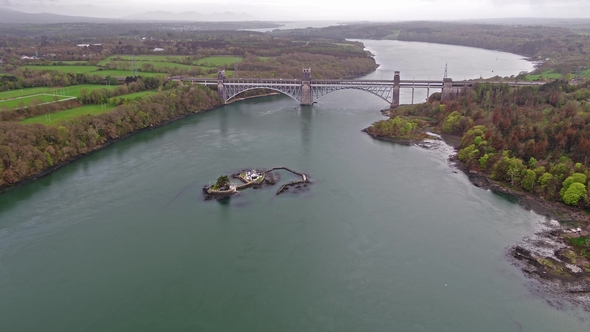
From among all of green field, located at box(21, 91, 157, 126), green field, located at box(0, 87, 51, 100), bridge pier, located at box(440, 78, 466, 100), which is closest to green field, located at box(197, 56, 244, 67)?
green field, located at box(21, 91, 157, 126)

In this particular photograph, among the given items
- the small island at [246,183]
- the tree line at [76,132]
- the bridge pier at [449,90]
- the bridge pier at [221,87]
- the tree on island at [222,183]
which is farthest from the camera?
the bridge pier at [221,87]

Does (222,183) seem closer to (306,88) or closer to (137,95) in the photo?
(137,95)

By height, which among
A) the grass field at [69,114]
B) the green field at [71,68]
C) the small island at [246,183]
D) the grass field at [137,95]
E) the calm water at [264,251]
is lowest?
the calm water at [264,251]

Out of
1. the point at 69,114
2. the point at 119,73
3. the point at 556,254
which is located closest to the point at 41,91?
the point at 69,114

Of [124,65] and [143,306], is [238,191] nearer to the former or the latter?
[143,306]

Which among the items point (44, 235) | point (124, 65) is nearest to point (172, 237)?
point (44, 235)

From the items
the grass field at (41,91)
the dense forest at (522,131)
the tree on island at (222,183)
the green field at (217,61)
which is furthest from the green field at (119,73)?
the tree on island at (222,183)

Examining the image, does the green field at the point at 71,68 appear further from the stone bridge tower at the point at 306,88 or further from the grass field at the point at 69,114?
the stone bridge tower at the point at 306,88
